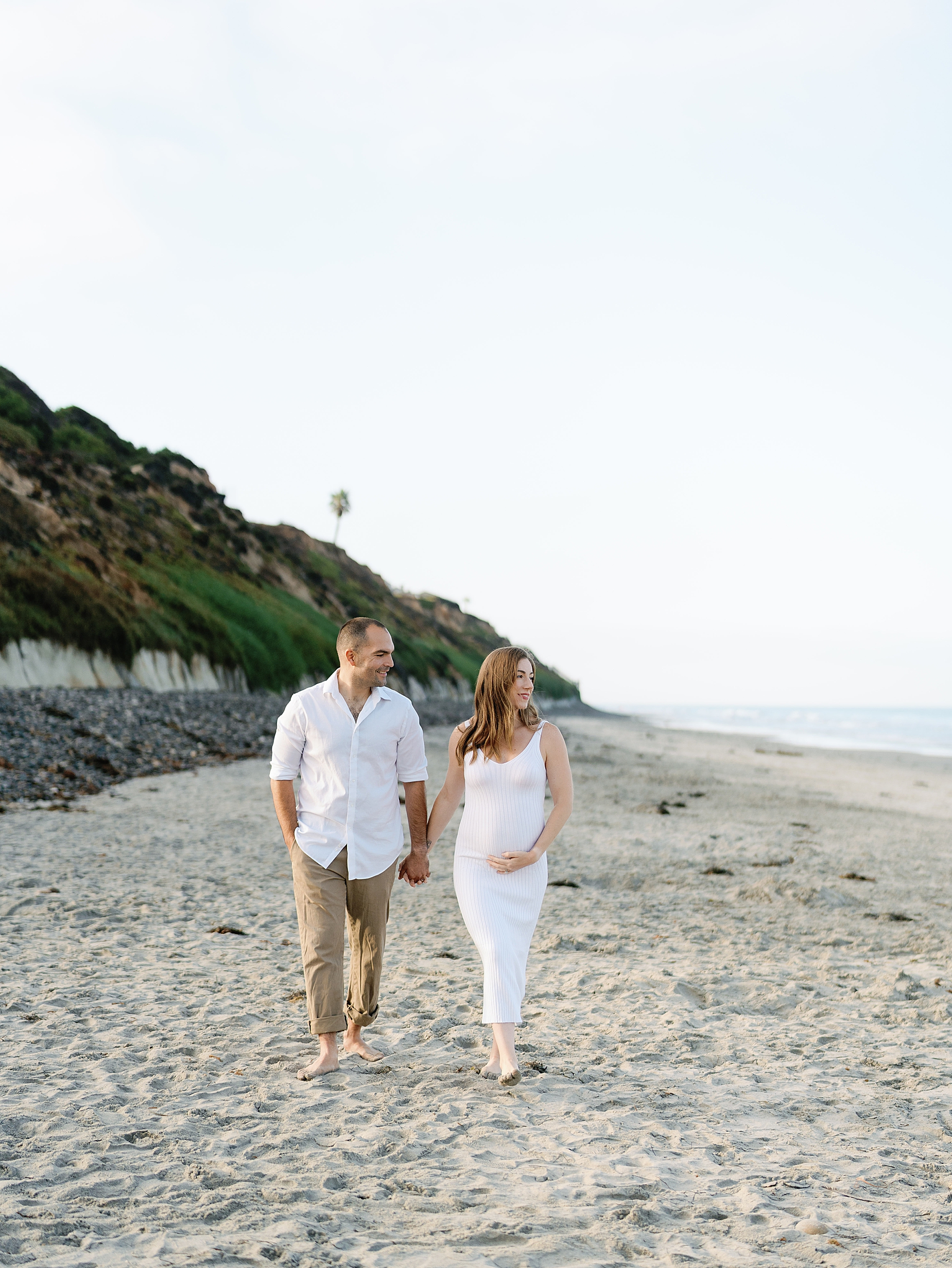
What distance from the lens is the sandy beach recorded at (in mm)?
3188

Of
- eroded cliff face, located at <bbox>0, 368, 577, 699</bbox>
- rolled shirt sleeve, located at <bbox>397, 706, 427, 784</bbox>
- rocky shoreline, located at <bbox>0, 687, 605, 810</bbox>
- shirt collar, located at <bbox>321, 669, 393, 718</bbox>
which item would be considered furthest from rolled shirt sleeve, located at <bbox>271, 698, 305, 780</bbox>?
eroded cliff face, located at <bbox>0, 368, 577, 699</bbox>

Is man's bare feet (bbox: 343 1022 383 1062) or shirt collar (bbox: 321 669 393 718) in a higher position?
shirt collar (bbox: 321 669 393 718)

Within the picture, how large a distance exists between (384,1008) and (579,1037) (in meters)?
1.16

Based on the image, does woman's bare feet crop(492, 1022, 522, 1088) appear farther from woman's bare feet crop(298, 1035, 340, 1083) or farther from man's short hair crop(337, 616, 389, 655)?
man's short hair crop(337, 616, 389, 655)

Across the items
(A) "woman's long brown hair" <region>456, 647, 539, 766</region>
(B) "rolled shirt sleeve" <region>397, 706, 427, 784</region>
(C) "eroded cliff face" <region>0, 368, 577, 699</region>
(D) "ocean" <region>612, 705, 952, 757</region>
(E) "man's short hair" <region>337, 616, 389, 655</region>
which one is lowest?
(D) "ocean" <region>612, 705, 952, 757</region>

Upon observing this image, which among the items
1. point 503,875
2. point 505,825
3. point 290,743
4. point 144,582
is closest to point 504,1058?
point 503,875

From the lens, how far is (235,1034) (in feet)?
16.5

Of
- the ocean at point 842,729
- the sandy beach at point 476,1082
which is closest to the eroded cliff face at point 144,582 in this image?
the sandy beach at point 476,1082

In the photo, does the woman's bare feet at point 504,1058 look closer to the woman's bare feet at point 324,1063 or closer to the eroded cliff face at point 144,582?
the woman's bare feet at point 324,1063

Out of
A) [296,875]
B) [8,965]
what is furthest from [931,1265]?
[8,965]

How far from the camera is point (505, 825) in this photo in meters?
4.57

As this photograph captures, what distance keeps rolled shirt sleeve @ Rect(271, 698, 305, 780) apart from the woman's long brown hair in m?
0.79

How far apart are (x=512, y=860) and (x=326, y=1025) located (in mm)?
1148

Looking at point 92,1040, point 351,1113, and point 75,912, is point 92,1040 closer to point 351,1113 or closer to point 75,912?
point 351,1113
